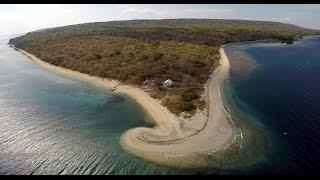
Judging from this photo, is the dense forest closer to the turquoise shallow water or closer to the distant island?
the distant island

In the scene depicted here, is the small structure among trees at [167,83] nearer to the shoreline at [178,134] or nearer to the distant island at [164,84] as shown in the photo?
the distant island at [164,84]

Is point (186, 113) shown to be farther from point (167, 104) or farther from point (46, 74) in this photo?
point (46, 74)

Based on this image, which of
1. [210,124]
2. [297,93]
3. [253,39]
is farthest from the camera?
[253,39]

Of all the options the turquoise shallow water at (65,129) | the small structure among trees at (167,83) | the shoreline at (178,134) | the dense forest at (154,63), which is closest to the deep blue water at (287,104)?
the shoreline at (178,134)

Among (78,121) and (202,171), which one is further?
(78,121)

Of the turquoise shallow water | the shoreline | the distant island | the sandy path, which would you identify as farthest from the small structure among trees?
the sandy path
